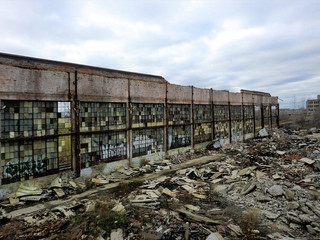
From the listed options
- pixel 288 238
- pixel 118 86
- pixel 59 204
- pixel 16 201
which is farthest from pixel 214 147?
pixel 16 201

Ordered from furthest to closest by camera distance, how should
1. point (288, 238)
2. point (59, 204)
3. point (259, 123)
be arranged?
point (259, 123) → point (59, 204) → point (288, 238)

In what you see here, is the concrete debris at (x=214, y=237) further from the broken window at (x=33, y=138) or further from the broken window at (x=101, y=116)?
the broken window at (x=101, y=116)

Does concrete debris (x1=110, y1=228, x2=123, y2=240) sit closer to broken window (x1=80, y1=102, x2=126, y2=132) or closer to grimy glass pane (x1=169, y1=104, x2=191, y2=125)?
broken window (x1=80, y1=102, x2=126, y2=132)

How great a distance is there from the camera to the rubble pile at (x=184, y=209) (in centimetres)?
458

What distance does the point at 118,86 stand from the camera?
939 centimetres

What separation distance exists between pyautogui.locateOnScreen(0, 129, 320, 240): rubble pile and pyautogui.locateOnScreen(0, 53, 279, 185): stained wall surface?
3.35 feet

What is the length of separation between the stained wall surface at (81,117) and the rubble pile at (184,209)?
40.3 inches

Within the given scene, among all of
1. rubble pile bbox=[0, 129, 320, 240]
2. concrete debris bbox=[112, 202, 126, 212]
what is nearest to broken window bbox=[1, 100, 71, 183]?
rubble pile bbox=[0, 129, 320, 240]

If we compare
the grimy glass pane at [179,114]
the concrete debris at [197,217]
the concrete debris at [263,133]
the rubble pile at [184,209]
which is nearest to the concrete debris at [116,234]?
the rubble pile at [184,209]

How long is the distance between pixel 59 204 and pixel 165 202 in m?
3.61

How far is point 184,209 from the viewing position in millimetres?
5750

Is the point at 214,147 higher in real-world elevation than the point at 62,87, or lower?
lower

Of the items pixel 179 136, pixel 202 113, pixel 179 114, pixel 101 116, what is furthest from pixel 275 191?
pixel 202 113

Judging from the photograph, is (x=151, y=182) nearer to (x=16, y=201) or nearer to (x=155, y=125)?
(x=155, y=125)
